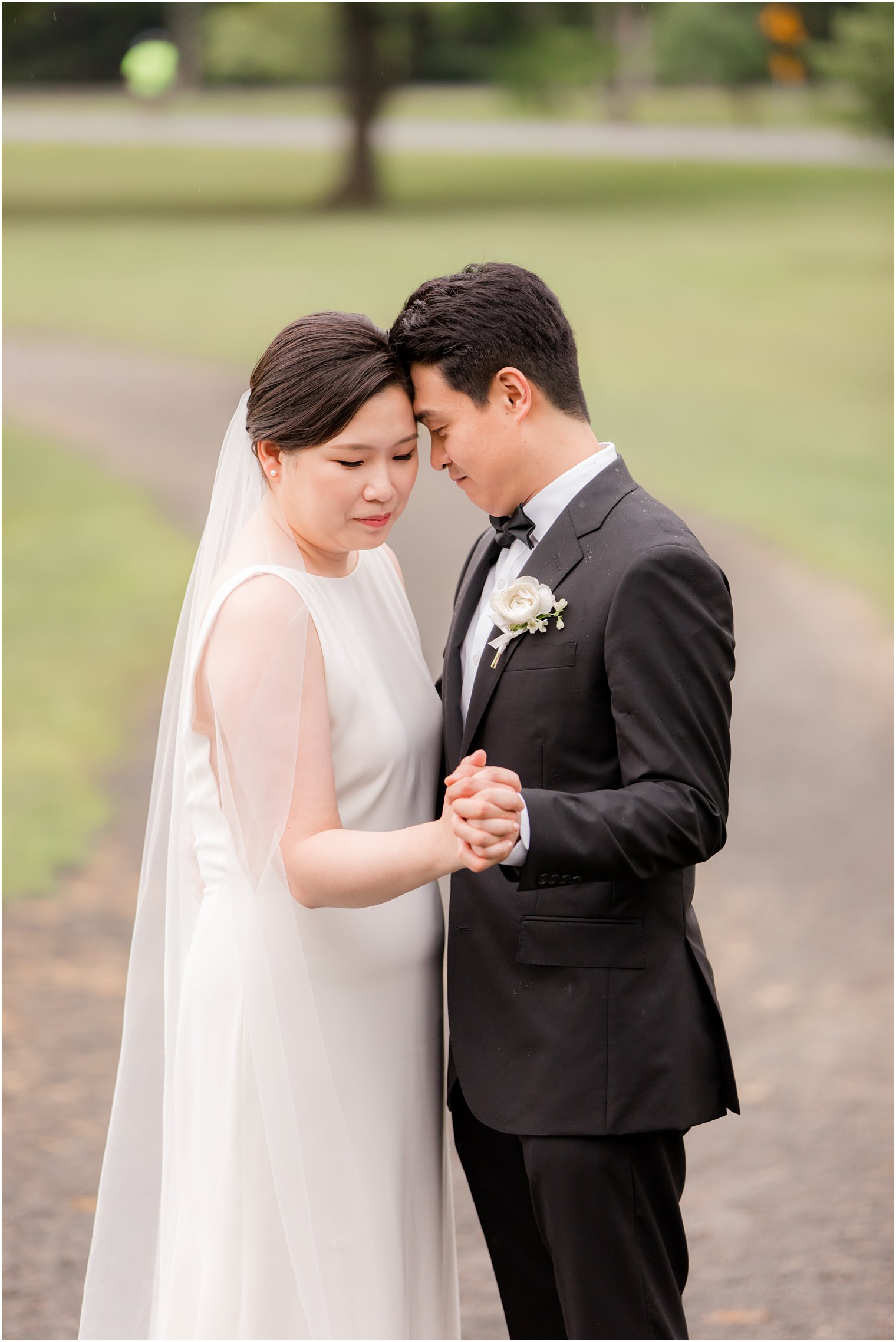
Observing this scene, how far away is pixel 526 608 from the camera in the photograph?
267cm

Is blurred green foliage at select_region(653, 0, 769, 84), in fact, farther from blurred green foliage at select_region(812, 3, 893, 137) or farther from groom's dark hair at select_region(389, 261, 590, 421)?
groom's dark hair at select_region(389, 261, 590, 421)

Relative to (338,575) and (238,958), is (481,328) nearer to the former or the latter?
(338,575)

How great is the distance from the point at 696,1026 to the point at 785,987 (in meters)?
3.96

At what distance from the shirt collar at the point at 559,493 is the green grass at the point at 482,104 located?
40.9 metres

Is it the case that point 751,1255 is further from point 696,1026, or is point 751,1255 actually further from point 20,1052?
point 20,1052

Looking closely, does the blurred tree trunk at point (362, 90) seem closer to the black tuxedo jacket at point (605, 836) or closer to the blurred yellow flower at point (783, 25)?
the blurred yellow flower at point (783, 25)

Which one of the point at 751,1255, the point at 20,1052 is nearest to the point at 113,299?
the point at 20,1052

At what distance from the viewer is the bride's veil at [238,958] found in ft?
9.02

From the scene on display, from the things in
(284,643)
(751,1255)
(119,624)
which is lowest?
(751,1255)

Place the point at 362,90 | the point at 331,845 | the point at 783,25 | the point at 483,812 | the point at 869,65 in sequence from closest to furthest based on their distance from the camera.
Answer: the point at 483,812 < the point at 331,845 < the point at 869,65 < the point at 362,90 < the point at 783,25

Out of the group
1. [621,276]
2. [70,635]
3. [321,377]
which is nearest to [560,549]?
[321,377]

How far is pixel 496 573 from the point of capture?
3.01 metres

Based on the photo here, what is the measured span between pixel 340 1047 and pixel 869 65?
23249 millimetres

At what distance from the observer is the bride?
8.95ft
